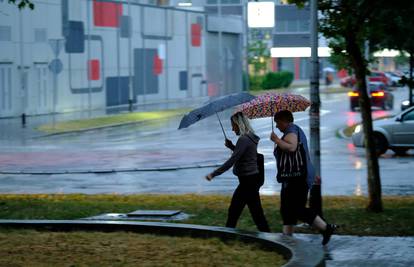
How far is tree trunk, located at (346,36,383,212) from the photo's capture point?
563 inches

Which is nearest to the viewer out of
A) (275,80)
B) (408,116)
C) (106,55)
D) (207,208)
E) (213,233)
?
(213,233)

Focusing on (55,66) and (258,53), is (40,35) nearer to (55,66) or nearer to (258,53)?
(55,66)

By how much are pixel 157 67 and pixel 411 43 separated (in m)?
49.6

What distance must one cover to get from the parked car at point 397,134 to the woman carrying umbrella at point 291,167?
17280 mm

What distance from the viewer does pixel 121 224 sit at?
412 inches

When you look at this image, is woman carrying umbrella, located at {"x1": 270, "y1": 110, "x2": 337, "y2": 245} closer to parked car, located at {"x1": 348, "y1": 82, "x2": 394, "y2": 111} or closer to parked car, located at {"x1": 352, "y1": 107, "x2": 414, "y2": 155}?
parked car, located at {"x1": 352, "y1": 107, "x2": 414, "y2": 155}

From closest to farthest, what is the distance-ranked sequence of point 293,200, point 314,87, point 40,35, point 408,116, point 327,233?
point 293,200 → point 327,233 → point 314,87 → point 408,116 → point 40,35

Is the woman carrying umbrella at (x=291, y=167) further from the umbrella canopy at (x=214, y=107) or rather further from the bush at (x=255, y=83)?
the bush at (x=255, y=83)

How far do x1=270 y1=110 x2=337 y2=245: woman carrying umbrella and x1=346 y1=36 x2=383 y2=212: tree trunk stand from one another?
3336 millimetres

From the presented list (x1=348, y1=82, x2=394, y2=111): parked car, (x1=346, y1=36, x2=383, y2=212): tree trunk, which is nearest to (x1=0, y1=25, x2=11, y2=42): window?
(x1=348, y1=82, x2=394, y2=111): parked car

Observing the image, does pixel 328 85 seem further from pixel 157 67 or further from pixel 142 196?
pixel 142 196

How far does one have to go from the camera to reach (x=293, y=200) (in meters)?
11.1

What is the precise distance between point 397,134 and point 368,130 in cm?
1443

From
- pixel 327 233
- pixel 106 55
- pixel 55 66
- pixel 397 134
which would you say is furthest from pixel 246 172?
pixel 106 55
